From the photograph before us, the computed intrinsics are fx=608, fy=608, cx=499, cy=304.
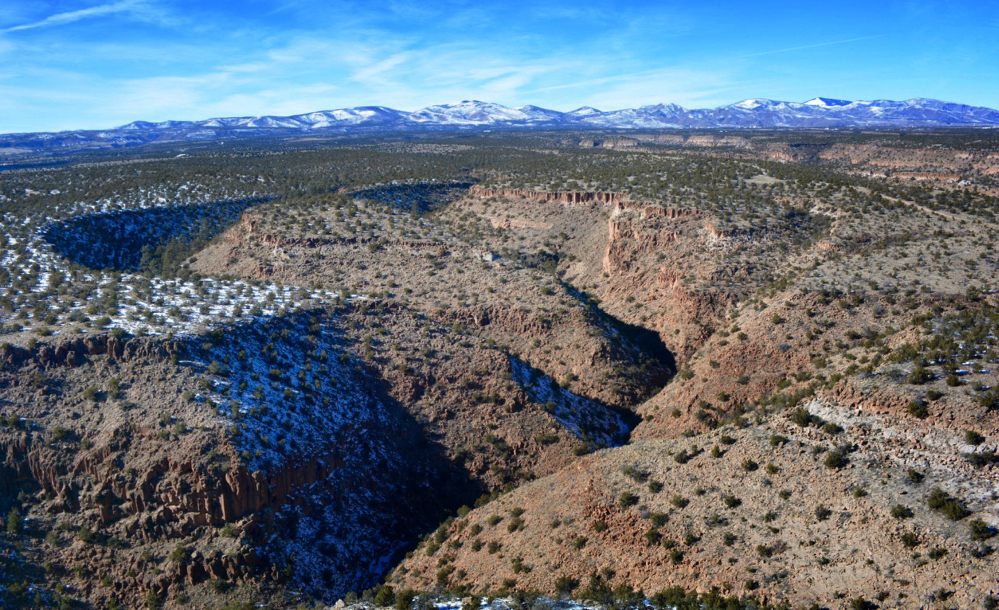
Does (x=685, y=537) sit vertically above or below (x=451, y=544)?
above

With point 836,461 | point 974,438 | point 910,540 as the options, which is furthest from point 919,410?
point 910,540

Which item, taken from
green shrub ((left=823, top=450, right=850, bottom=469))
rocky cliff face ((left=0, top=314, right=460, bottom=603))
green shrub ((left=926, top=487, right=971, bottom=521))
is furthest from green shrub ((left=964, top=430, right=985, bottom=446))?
rocky cliff face ((left=0, top=314, right=460, bottom=603))

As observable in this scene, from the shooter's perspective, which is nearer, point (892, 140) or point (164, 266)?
point (164, 266)

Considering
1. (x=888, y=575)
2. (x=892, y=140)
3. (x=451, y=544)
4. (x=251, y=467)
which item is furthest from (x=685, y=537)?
(x=892, y=140)

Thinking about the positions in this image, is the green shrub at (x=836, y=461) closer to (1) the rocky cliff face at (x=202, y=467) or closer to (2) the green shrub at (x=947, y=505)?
(2) the green shrub at (x=947, y=505)

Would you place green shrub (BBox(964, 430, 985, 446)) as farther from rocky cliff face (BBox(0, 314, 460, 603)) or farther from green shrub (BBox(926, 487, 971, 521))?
rocky cliff face (BBox(0, 314, 460, 603))

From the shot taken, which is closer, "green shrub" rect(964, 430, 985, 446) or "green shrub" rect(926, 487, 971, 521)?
"green shrub" rect(926, 487, 971, 521)

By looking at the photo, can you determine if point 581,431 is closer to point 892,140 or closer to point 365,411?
point 365,411

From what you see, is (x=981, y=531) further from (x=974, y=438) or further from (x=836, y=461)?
(x=836, y=461)

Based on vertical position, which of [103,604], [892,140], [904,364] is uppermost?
[892,140]

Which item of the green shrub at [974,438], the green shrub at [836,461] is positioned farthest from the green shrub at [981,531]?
the green shrub at [836,461]

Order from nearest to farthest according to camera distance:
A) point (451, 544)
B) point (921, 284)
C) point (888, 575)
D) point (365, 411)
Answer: point (888, 575) → point (451, 544) → point (365, 411) → point (921, 284)
